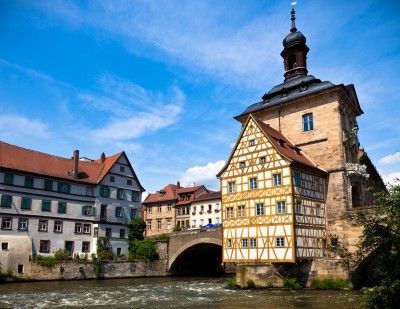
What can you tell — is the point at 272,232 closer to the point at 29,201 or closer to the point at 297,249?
the point at 297,249

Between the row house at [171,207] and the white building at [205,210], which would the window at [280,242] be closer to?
the white building at [205,210]

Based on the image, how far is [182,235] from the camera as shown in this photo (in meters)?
38.1

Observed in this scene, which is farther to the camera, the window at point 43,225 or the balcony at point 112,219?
the balcony at point 112,219

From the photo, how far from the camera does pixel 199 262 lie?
144 ft

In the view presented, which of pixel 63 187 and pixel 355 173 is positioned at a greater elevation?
pixel 63 187

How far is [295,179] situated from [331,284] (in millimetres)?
6806

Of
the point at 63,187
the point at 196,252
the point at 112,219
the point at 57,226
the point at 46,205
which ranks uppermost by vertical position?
the point at 63,187

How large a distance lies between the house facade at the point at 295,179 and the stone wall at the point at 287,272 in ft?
1.47

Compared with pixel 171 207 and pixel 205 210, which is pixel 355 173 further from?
pixel 171 207

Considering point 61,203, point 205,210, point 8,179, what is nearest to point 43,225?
point 61,203

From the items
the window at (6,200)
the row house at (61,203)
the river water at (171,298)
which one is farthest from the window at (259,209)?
the window at (6,200)

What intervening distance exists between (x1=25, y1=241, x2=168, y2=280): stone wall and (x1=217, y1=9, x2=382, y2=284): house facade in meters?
13.6

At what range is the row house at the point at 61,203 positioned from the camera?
33.1m

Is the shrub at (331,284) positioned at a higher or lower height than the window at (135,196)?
lower
